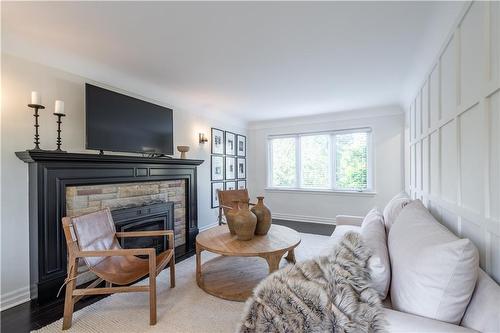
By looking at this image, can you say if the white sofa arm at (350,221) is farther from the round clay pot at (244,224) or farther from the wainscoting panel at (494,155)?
the wainscoting panel at (494,155)

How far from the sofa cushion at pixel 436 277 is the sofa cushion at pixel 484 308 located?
0.09 ft

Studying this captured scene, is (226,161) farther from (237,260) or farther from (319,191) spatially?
(237,260)

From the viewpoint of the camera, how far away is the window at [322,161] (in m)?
4.87

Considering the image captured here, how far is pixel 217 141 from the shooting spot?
15.8ft

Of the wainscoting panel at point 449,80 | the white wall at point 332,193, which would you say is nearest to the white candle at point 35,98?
the wainscoting panel at point 449,80

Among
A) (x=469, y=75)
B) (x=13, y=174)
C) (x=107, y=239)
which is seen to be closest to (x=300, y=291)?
(x=469, y=75)

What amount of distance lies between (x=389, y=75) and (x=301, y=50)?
4.72 feet

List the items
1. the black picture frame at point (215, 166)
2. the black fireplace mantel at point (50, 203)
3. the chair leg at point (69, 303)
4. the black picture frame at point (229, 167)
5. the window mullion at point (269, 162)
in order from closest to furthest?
the chair leg at point (69, 303)
the black fireplace mantel at point (50, 203)
the black picture frame at point (215, 166)
the black picture frame at point (229, 167)
the window mullion at point (269, 162)

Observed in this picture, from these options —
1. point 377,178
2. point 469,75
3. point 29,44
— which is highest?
point 29,44

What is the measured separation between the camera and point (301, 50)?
2385 mm

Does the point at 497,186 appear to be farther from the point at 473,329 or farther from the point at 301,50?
the point at 301,50

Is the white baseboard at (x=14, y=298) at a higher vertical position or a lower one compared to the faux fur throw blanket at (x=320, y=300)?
lower

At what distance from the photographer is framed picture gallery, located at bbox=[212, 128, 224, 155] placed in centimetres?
471

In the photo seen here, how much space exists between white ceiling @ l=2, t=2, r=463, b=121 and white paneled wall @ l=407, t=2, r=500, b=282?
1.15ft
